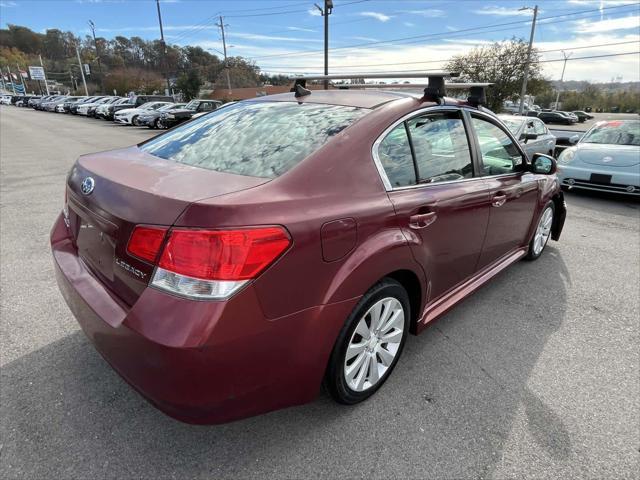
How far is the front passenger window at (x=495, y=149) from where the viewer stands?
296 centimetres

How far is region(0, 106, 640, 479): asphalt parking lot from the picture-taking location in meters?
1.88

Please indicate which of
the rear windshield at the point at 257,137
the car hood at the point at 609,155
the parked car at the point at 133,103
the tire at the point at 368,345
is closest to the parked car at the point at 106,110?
the parked car at the point at 133,103

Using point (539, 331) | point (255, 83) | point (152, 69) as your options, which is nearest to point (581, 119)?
point (255, 83)

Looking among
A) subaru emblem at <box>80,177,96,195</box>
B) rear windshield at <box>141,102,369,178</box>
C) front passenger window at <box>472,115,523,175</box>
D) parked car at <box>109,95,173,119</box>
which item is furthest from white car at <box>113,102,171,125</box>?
subaru emblem at <box>80,177,96,195</box>

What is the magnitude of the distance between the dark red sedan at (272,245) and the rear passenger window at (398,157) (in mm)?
11

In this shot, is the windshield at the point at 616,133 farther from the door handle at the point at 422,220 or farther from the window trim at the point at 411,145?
the door handle at the point at 422,220

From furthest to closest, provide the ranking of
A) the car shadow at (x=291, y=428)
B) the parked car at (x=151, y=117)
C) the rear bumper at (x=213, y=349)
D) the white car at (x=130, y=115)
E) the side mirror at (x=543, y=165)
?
the white car at (x=130, y=115) < the parked car at (x=151, y=117) < the side mirror at (x=543, y=165) < the car shadow at (x=291, y=428) < the rear bumper at (x=213, y=349)

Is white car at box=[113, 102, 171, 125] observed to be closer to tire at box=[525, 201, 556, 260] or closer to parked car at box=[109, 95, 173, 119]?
parked car at box=[109, 95, 173, 119]

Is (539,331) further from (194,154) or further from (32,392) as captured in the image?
(32,392)

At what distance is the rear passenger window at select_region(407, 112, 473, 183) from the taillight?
1201mm

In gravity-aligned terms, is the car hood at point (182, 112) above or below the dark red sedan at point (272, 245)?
below

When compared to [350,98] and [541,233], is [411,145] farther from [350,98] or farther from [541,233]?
[541,233]

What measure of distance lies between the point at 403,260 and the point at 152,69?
4167 inches

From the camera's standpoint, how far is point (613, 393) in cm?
240
